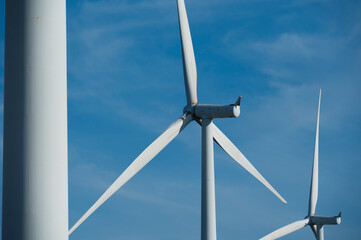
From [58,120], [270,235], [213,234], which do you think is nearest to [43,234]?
[58,120]

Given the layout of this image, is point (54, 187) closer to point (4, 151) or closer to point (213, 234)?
point (4, 151)

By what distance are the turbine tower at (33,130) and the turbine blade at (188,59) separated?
24.7 m

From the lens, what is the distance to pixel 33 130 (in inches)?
160

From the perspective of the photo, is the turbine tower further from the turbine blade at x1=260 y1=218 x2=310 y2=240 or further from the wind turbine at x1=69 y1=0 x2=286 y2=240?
the turbine blade at x1=260 y1=218 x2=310 y2=240

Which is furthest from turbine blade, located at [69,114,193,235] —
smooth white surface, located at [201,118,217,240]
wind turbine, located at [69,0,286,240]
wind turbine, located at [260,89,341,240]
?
wind turbine, located at [260,89,341,240]

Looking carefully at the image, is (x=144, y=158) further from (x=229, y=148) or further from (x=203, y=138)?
(x=229, y=148)

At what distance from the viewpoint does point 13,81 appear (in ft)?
13.6

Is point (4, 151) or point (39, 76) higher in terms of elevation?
point (39, 76)

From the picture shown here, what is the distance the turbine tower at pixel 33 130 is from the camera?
13.2ft

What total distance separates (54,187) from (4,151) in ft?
1.44

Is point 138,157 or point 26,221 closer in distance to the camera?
point 26,221

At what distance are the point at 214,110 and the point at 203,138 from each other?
141 cm

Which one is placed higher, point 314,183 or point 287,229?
point 314,183

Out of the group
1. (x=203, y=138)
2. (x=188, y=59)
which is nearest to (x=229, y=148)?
(x=203, y=138)
